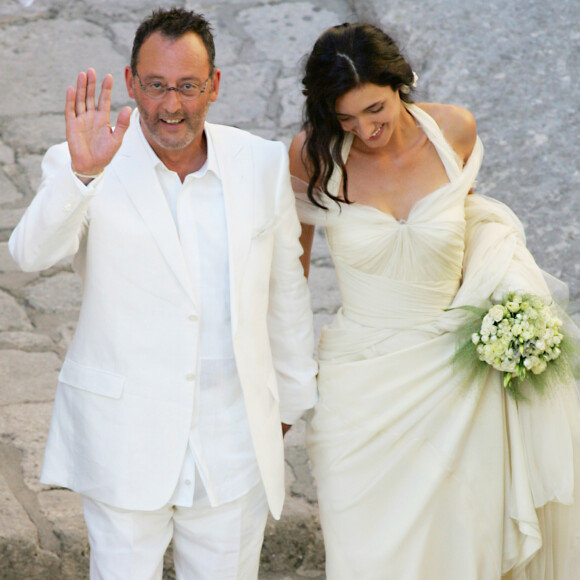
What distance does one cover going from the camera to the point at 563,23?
242 inches

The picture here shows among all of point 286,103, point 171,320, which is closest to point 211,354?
point 171,320

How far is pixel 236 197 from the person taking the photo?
8.50ft

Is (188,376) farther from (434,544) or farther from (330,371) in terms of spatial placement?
(434,544)

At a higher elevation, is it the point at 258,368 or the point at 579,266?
the point at 258,368

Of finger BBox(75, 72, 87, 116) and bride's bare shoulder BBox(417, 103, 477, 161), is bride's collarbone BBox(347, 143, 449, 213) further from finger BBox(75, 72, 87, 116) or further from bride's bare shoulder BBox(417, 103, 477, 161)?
finger BBox(75, 72, 87, 116)

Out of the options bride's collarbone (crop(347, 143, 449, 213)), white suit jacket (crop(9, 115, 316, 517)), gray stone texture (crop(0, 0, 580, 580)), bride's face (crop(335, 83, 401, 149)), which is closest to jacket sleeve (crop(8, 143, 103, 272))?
white suit jacket (crop(9, 115, 316, 517))

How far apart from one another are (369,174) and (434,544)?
110cm

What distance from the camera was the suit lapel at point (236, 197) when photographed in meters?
2.53

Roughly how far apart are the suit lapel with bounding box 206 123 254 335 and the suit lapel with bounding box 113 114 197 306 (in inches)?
4.8

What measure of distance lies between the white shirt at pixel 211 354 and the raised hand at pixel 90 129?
0.21 meters

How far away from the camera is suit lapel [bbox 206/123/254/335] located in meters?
2.53

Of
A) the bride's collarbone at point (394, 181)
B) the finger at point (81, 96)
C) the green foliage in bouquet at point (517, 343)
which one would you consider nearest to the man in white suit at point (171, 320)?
the finger at point (81, 96)

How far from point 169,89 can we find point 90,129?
23 centimetres

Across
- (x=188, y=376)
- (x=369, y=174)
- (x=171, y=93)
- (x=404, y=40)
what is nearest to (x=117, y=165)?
(x=171, y=93)
